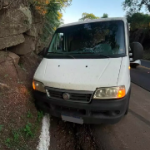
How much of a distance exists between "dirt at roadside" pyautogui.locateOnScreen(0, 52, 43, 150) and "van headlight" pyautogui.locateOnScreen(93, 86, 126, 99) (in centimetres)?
137

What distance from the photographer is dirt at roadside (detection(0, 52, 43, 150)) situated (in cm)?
239

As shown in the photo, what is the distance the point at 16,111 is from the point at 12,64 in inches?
76.1

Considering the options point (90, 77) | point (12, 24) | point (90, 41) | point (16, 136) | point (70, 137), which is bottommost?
point (70, 137)

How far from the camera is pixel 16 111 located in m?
2.91

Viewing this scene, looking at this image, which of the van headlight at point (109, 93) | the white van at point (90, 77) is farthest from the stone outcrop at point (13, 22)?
the van headlight at point (109, 93)

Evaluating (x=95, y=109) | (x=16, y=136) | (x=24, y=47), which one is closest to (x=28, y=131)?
(x=16, y=136)

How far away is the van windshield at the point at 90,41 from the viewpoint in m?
3.26

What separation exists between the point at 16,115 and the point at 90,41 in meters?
2.33

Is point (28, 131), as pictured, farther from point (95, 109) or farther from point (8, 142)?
point (95, 109)

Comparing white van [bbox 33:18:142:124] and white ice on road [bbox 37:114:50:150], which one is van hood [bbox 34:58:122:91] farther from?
white ice on road [bbox 37:114:50:150]

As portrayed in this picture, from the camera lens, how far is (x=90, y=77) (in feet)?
8.46

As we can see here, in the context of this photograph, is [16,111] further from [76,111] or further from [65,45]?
[65,45]

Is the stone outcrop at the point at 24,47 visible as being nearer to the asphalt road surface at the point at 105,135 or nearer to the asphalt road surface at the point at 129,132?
the asphalt road surface at the point at 105,135

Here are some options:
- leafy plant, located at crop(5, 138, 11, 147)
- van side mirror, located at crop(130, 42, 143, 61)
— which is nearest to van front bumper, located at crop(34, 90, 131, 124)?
leafy plant, located at crop(5, 138, 11, 147)
